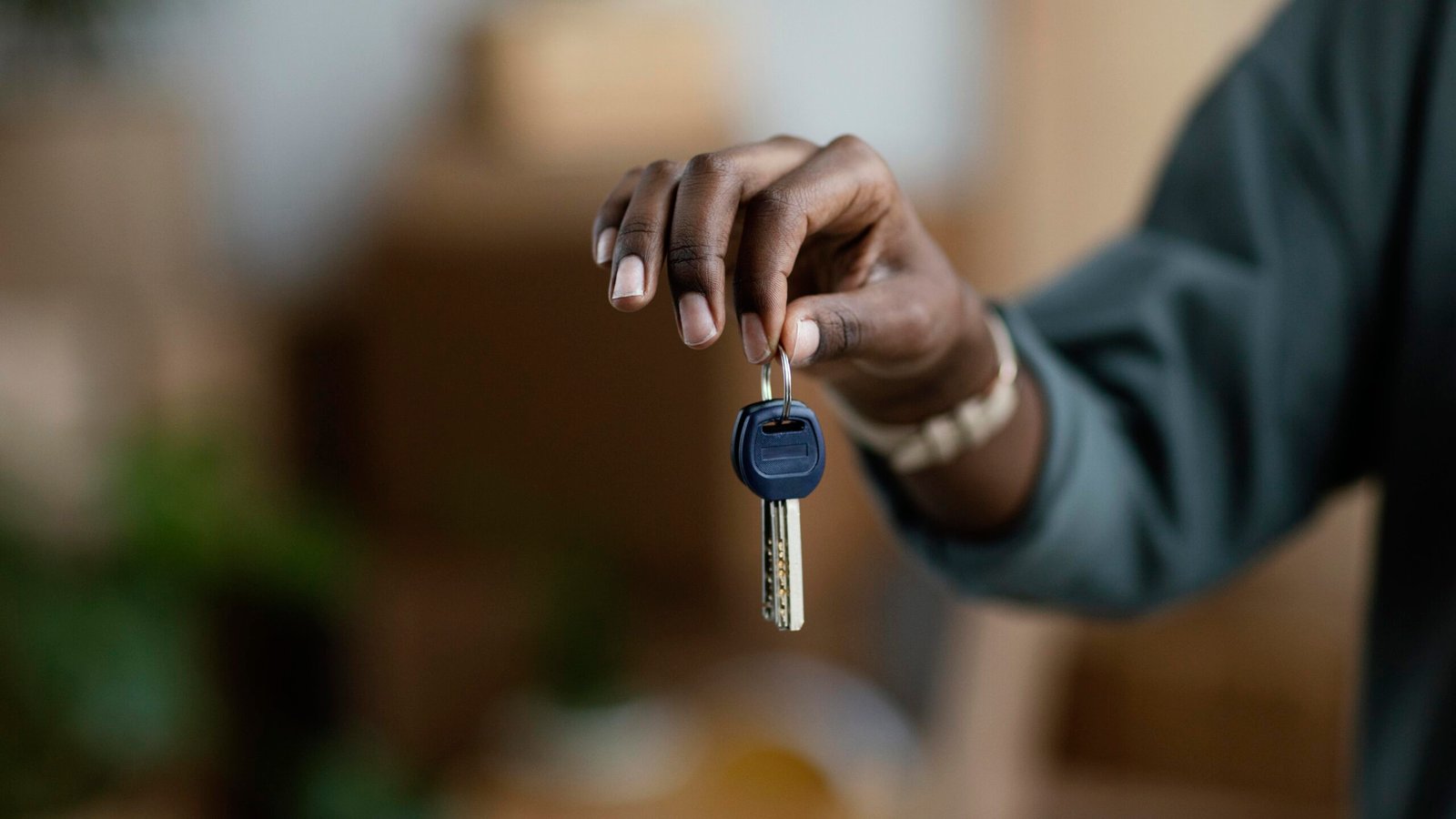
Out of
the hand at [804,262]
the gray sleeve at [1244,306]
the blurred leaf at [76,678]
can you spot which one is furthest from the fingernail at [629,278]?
the blurred leaf at [76,678]

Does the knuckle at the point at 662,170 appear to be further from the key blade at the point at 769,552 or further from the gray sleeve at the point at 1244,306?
the gray sleeve at the point at 1244,306

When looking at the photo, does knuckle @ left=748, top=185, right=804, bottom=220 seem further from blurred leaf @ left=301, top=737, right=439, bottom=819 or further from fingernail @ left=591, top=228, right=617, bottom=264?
blurred leaf @ left=301, top=737, right=439, bottom=819

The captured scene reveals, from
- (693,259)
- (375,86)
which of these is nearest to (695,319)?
(693,259)

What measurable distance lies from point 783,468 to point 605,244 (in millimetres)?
88

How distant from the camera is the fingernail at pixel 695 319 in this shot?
1.22 feet

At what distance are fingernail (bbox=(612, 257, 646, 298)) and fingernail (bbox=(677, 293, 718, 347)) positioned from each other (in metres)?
0.01

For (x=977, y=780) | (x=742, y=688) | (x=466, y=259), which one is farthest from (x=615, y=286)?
(x=466, y=259)

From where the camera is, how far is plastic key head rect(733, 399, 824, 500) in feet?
1.29

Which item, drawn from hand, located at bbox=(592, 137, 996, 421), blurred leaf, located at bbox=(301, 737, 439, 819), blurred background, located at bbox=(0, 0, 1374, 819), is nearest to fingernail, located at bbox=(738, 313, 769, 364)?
hand, located at bbox=(592, 137, 996, 421)

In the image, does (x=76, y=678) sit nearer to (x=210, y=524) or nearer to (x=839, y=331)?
(x=210, y=524)

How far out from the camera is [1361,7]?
2.31ft

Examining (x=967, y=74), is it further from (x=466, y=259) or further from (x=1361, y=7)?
(x=1361, y=7)

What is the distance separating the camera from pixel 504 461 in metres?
1.90

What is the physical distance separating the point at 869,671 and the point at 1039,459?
111 centimetres
